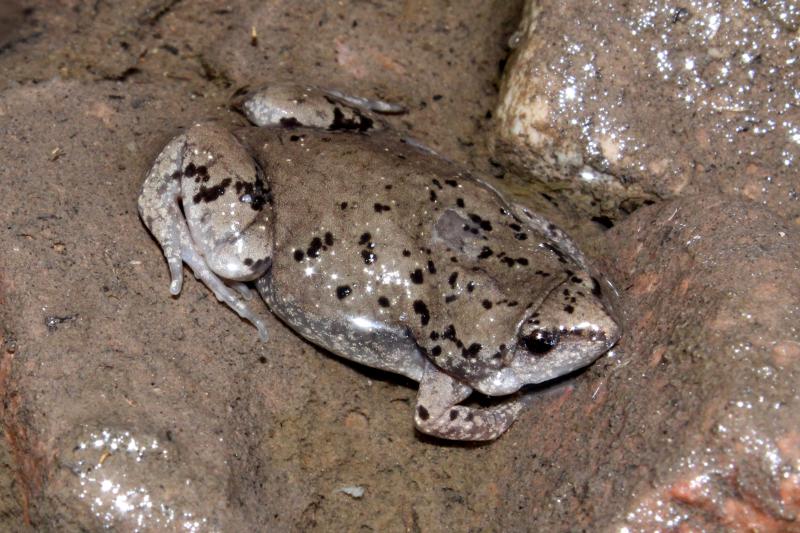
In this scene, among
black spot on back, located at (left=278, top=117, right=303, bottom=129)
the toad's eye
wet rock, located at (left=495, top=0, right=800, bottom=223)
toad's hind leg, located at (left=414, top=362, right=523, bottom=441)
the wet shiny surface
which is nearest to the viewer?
the wet shiny surface

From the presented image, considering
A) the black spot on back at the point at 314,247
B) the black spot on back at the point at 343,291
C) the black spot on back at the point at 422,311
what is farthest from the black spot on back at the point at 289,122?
the black spot on back at the point at 422,311

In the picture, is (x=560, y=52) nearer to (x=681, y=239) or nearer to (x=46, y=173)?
(x=681, y=239)

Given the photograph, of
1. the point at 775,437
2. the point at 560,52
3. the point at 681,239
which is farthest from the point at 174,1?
the point at 775,437

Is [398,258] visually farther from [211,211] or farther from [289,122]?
[289,122]

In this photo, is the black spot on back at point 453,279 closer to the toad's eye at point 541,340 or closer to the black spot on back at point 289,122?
the toad's eye at point 541,340

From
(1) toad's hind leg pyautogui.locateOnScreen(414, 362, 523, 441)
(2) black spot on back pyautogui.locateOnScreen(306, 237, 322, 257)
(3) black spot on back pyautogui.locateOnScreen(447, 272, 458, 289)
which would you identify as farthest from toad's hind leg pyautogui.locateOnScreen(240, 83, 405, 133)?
(1) toad's hind leg pyautogui.locateOnScreen(414, 362, 523, 441)

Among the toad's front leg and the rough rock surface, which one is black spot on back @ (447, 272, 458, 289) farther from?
the toad's front leg

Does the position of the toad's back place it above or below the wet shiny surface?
above

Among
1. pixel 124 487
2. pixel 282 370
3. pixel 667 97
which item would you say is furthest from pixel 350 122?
pixel 124 487
